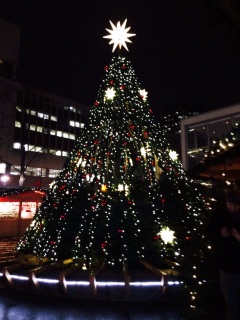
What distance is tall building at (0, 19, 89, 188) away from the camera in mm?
33844

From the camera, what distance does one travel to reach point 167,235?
7.73m

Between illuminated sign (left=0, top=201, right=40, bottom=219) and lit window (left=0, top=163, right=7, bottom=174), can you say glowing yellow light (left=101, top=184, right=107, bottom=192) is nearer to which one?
illuminated sign (left=0, top=201, right=40, bottom=219)

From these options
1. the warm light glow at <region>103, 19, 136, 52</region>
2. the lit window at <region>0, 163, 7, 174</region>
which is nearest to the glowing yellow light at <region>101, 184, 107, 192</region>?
the warm light glow at <region>103, 19, 136, 52</region>

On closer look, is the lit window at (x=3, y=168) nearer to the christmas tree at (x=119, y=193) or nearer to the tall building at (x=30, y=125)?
the tall building at (x=30, y=125)

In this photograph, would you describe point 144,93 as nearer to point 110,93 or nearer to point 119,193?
point 110,93

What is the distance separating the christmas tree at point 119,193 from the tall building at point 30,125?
2248cm

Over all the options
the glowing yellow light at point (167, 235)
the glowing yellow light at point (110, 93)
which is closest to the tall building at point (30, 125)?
the glowing yellow light at point (110, 93)

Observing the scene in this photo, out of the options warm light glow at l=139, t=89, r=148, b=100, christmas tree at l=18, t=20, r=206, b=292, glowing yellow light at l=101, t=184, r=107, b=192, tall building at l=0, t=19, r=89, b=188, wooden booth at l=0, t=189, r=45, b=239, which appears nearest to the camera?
christmas tree at l=18, t=20, r=206, b=292

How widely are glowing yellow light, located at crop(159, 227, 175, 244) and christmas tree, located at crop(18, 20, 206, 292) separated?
0.03 meters

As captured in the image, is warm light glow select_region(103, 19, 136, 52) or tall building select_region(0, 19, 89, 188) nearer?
warm light glow select_region(103, 19, 136, 52)

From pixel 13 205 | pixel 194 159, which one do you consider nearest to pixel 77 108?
pixel 194 159

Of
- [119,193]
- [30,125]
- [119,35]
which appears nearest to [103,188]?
[119,193]

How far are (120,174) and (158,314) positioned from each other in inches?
176

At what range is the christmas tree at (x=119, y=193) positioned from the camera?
763 cm
